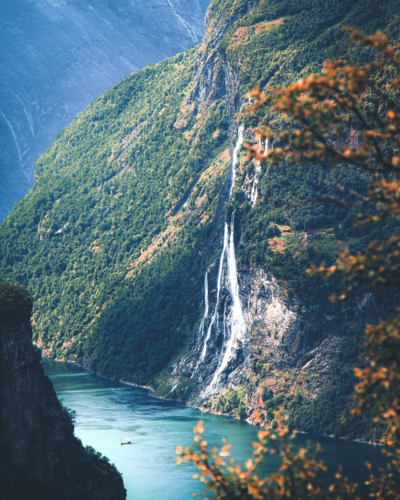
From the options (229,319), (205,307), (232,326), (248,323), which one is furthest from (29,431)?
(205,307)

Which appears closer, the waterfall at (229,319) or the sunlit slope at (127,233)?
the waterfall at (229,319)

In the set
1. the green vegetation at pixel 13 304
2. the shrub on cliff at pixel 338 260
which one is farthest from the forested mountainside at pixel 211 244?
the shrub on cliff at pixel 338 260

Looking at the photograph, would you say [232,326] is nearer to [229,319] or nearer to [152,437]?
[229,319]

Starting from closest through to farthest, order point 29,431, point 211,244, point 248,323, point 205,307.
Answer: point 29,431
point 248,323
point 205,307
point 211,244

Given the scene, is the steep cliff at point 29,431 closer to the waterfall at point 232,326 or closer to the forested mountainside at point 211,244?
the forested mountainside at point 211,244

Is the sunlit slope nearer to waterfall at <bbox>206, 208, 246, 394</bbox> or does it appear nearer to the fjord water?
the fjord water

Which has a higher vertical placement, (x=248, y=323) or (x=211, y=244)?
(x=211, y=244)
